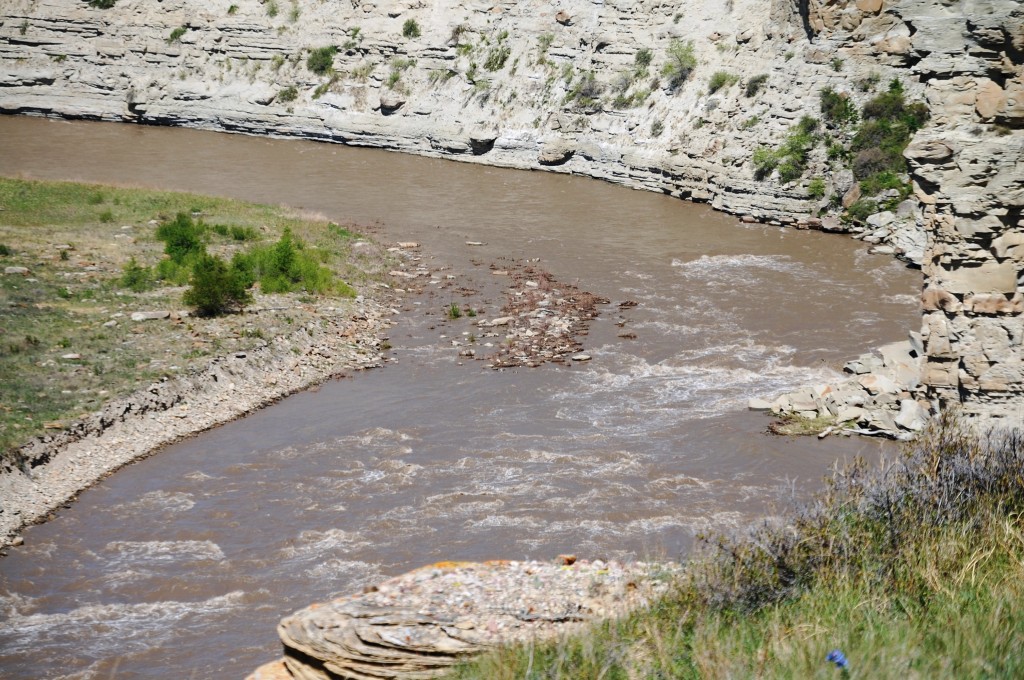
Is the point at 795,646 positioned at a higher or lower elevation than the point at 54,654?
higher

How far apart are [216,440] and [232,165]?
2687cm

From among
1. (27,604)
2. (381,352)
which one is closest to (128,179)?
(381,352)

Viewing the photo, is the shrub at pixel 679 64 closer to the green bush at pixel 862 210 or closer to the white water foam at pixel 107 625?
the green bush at pixel 862 210

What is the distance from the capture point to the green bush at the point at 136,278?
23.6 metres

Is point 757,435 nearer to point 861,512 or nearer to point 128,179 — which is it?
point 861,512

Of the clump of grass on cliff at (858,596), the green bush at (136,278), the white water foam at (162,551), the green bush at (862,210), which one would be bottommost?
the white water foam at (162,551)

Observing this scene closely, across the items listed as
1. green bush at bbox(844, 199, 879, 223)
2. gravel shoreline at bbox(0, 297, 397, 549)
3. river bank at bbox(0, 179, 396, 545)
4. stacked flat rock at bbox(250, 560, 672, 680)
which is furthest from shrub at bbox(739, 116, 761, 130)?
stacked flat rock at bbox(250, 560, 672, 680)

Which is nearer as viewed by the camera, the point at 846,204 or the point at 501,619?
the point at 501,619

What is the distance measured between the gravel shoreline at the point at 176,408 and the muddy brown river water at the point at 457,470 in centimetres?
41

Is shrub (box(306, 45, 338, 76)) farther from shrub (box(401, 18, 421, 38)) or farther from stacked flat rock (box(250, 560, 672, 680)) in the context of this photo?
stacked flat rock (box(250, 560, 672, 680))

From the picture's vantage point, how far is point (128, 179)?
127 feet

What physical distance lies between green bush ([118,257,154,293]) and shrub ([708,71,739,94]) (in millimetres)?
22006

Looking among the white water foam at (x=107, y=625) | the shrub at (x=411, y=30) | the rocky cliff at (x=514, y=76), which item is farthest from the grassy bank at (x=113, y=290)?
the shrub at (x=411, y=30)

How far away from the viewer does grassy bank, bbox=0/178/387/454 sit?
18.6 m
